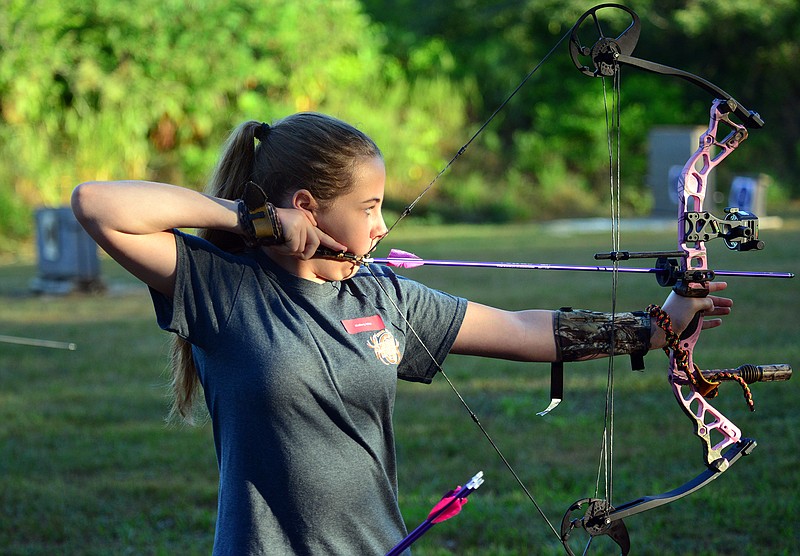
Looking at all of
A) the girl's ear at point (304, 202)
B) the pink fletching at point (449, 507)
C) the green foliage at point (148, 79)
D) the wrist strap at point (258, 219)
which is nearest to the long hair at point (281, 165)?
the girl's ear at point (304, 202)

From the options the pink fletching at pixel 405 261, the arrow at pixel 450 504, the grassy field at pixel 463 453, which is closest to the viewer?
the arrow at pixel 450 504

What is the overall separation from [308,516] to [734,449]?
0.88 m

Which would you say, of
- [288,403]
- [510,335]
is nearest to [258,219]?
[288,403]

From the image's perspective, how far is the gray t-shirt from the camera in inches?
78.7

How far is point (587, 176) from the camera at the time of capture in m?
19.1

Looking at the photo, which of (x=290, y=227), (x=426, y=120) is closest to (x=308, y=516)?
(x=290, y=227)

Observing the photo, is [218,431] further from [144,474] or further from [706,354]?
[706,354]

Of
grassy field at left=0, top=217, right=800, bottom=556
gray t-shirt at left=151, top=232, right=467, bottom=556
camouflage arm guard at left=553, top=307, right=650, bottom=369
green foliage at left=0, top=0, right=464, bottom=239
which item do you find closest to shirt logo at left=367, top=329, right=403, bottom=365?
gray t-shirt at left=151, top=232, right=467, bottom=556

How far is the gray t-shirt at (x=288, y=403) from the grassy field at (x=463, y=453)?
1522 millimetres

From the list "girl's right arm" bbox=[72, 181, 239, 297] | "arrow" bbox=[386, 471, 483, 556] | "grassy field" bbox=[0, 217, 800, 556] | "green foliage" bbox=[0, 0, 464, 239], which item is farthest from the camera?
"green foliage" bbox=[0, 0, 464, 239]

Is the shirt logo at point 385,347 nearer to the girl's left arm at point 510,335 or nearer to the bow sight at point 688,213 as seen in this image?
the girl's left arm at point 510,335

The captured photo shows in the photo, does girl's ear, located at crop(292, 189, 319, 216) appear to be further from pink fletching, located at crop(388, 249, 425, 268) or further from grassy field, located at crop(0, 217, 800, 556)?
grassy field, located at crop(0, 217, 800, 556)

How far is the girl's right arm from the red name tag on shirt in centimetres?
29

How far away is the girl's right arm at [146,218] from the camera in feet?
6.54
